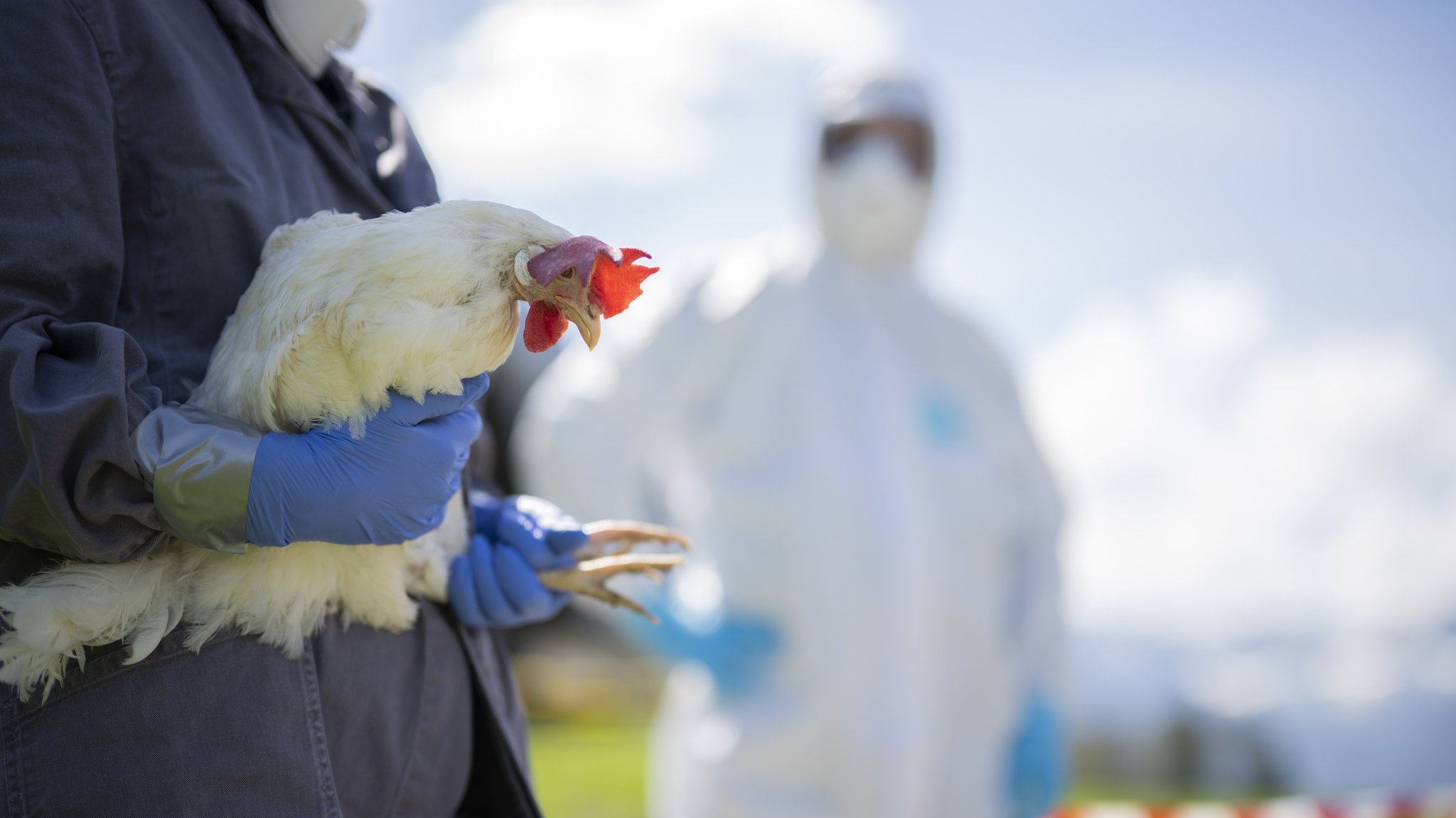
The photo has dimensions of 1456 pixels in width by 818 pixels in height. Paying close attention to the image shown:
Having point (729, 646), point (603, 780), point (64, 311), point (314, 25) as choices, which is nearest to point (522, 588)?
point (64, 311)

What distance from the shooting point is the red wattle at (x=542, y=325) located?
2.59 ft

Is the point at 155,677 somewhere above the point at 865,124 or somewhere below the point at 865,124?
below

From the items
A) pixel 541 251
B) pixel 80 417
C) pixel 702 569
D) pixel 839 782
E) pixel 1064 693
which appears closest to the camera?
pixel 80 417

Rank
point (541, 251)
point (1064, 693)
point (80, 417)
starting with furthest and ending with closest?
point (1064, 693), point (541, 251), point (80, 417)

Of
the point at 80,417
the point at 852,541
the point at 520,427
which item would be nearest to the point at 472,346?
the point at 80,417

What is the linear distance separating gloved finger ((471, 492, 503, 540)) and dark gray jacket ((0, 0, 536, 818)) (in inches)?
4.6

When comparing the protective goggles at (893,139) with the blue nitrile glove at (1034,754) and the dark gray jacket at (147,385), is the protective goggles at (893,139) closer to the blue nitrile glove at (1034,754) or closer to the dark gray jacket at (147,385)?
the blue nitrile glove at (1034,754)

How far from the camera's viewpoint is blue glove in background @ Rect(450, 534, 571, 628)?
0.90 meters

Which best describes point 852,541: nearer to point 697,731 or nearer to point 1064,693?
point 697,731

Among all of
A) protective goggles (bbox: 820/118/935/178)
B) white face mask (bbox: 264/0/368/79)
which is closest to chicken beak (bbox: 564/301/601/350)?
white face mask (bbox: 264/0/368/79)

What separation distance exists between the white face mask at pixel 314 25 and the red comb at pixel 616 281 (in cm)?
39

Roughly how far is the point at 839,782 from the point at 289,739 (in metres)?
1.71

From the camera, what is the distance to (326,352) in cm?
73

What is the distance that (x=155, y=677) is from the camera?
709 mm
